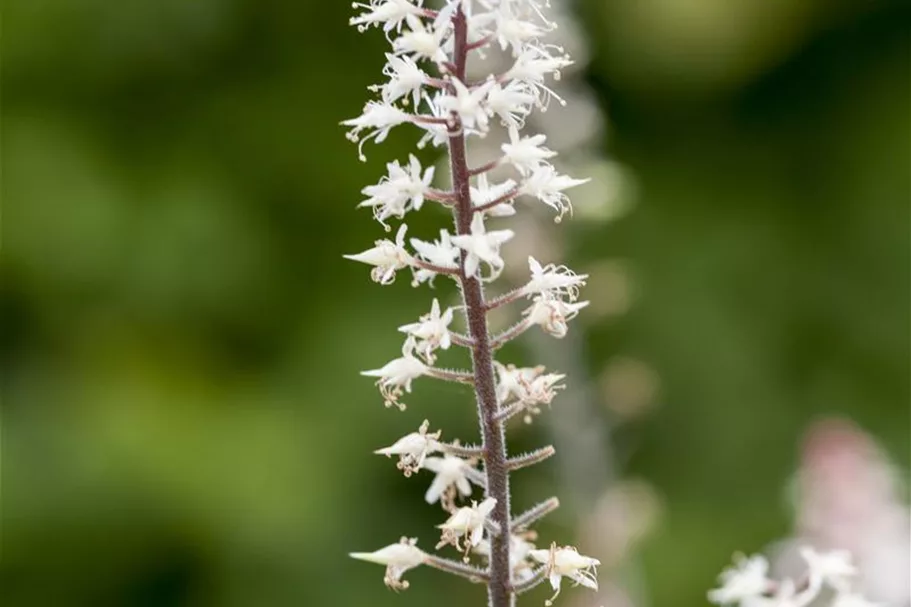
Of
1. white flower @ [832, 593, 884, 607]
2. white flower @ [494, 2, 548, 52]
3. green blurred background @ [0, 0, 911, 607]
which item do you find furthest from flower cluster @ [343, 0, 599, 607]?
Answer: green blurred background @ [0, 0, 911, 607]

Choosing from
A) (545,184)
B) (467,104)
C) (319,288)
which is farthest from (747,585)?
(319,288)

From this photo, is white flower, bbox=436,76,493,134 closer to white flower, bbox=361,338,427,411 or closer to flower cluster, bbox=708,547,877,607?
white flower, bbox=361,338,427,411

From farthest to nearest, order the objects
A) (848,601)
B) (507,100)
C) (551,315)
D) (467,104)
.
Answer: (848,601) < (551,315) < (507,100) < (467,104)

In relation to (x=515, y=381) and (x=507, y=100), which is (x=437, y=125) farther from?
(x=515, y=381)

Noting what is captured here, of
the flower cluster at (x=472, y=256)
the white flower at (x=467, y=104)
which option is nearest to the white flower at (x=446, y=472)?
the flower cluster at (x=472, y=256)

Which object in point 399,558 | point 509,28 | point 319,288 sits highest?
point 319,288

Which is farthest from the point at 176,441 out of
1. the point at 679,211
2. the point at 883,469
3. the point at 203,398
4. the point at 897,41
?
the point at 897,41
